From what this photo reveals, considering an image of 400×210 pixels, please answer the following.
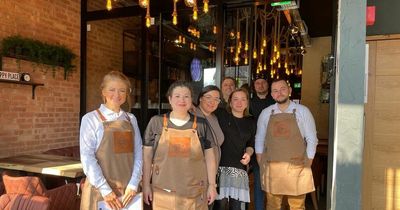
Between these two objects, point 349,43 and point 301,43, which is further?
point 301,43

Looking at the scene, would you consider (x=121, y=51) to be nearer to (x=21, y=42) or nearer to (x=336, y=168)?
(x=21, y=42)

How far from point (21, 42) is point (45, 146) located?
4.51 feet

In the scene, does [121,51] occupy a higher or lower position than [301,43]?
lower

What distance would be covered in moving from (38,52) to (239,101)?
9.02 feet

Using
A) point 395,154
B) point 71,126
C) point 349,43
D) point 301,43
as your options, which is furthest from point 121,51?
point 349,43

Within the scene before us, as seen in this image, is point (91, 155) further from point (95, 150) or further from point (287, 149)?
point (287, 149)

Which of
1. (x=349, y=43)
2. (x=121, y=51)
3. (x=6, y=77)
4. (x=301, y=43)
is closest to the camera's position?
(x=349, y=43)

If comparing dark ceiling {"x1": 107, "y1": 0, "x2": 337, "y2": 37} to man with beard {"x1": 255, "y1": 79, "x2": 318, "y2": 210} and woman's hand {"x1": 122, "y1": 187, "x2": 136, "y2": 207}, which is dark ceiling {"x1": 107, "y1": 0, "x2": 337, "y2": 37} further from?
woman's hand {"x1": 122, "y1": 187, "x2": 136, "y2": 207}

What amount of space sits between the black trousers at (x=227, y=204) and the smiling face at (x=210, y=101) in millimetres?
714

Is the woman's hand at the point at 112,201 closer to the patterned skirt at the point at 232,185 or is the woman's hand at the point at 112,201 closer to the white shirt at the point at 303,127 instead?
the patterned skirt at the point at 232,185

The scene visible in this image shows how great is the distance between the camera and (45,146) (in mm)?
4387

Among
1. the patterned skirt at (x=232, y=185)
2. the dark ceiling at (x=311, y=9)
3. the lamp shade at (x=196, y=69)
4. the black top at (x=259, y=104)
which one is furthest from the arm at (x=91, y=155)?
the lamp shade at (x=196, y=69)

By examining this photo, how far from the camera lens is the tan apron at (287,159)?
2.75 meters

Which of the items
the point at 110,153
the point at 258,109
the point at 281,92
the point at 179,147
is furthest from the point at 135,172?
the point at 258,109
